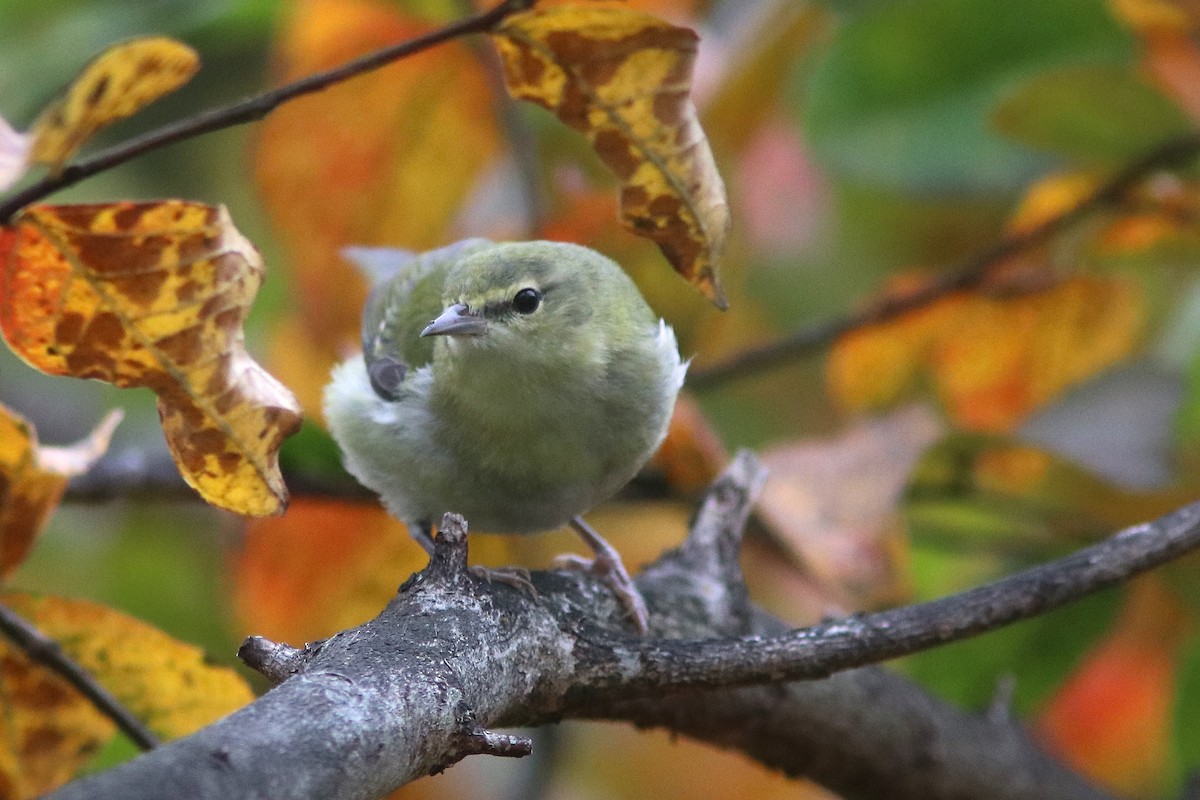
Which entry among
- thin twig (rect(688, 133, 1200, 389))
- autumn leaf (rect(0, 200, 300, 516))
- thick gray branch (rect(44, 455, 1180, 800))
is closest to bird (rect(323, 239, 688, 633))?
thick gray branch (rect(44, 455, 1180, 800))

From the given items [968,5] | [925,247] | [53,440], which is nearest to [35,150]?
[968,5]

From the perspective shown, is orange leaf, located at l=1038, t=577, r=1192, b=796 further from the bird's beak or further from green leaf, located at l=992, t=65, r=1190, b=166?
the bird's beak

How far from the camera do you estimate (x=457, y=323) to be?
291 centimetres

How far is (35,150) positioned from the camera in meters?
1.51

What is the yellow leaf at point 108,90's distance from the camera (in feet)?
4.94

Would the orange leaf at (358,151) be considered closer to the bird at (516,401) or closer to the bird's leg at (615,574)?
the bird at (516,401)

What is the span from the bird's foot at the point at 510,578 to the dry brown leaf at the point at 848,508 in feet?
3.27

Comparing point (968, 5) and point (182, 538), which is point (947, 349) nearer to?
point (968, 5)

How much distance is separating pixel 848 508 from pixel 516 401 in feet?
2.71

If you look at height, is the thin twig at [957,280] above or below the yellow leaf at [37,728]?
below

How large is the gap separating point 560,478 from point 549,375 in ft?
0.80

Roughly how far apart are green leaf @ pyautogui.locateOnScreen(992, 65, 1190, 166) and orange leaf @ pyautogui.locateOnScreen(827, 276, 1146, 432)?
0.43 m

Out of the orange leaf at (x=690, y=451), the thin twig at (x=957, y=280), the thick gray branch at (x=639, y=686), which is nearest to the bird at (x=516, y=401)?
the orange leaf at (x=690, y=451)

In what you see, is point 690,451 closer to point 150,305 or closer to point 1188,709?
point 1188,709
